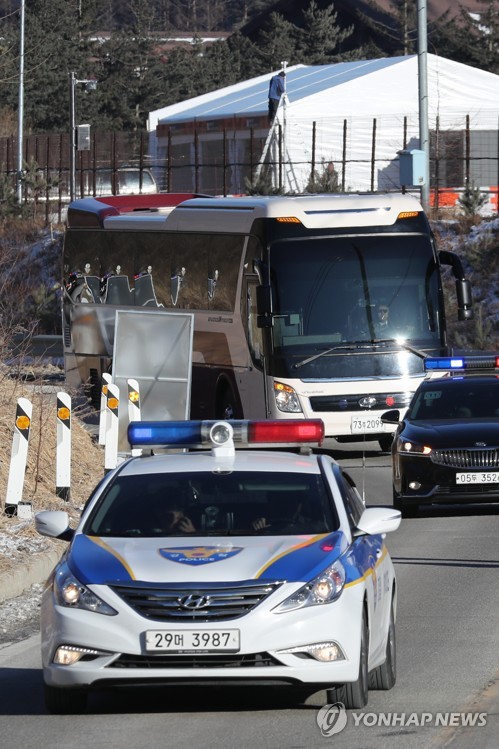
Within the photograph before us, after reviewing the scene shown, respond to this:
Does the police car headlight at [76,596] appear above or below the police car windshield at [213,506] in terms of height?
below

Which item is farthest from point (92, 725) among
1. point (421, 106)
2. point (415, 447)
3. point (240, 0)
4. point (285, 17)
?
point (240, 0)

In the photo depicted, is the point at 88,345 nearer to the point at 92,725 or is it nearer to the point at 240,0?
the point at 92,725

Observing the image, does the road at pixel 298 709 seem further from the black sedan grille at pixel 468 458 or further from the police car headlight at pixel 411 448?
the police car headlight at pixel 411 448

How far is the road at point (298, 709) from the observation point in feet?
25.8

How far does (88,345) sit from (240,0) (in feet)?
450

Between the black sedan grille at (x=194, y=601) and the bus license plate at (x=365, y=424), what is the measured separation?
1557cm

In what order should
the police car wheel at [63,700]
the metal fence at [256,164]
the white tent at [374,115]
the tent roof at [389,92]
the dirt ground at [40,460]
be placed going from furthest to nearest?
1. the tent roof at [389,92]
2. the white tent at [374,115]
3. the metal fence at [256,164]
4. the dirt ground at [40,460]
5. the police car wheel at [63,700]

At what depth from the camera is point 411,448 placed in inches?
719

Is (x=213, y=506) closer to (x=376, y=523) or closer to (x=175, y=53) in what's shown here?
(x=376, y=523)

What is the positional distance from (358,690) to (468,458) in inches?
392

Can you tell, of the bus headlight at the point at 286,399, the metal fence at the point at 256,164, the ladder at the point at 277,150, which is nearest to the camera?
the bus headlight at the point at 286,399

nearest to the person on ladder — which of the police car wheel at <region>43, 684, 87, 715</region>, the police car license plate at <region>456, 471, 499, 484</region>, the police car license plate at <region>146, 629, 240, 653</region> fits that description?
the police car license plate at <region>456, 471, 499, 484</region>

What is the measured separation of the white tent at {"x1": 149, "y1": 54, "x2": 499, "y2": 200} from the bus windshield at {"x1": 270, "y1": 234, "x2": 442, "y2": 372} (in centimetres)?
3267

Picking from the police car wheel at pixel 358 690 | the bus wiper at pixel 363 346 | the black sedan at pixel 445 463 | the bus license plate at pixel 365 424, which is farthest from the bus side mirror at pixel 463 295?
the police car wheel at pixel 358 690
